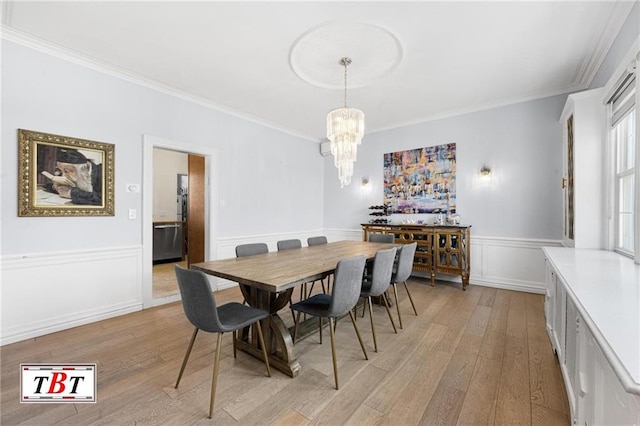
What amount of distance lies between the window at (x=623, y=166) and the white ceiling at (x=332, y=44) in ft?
2.37

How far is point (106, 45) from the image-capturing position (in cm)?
268

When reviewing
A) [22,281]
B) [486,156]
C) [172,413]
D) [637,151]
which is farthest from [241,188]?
A: [637,151]

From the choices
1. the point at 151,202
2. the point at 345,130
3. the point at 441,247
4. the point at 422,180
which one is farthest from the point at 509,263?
the point at 151,202

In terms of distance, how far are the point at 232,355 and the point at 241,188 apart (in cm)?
280

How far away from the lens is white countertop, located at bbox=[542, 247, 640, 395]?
737 mm

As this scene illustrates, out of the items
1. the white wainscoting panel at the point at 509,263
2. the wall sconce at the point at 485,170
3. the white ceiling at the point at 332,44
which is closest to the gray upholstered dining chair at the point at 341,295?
the white ceiling at the point at 332,44

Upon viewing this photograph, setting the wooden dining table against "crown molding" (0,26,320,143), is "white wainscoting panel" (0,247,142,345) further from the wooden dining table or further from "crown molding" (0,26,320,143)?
"crown molding" (0,26,320,143)

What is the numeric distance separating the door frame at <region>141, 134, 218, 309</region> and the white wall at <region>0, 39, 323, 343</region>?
46mm

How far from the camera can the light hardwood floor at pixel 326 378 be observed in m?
1.61

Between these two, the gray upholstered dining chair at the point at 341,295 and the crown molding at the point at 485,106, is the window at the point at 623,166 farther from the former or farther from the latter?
the gray upholstered dining chair at the point at 341,295

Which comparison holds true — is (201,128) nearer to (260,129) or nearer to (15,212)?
(260,129)

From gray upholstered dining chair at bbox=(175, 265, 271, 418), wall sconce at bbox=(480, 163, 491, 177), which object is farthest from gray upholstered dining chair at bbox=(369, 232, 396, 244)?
gray upholstered dining chair at bbox=(175, 265, 271, 418)

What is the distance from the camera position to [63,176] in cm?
278

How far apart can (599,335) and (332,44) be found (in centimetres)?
278
